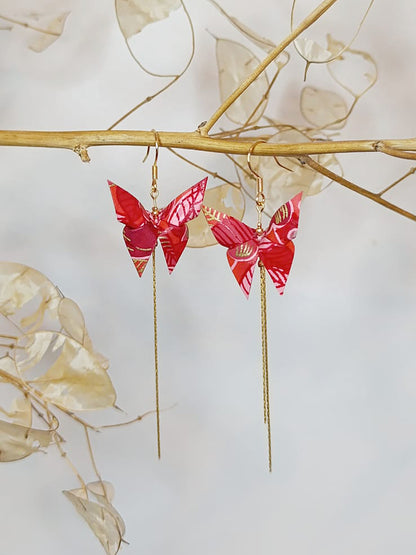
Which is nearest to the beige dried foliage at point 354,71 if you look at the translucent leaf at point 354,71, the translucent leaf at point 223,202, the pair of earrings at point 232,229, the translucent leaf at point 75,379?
the translucent leaf at point 354,71

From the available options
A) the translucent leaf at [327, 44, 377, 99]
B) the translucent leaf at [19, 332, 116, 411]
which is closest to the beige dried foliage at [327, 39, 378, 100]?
the translucent leaf at [327, 44, 377, 99]

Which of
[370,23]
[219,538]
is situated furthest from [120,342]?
[370,23]

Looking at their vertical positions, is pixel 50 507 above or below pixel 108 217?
below

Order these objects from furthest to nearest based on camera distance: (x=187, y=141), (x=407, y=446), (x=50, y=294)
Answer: (x=407, y=446), (x=50, y=294), (x=187, y=141)

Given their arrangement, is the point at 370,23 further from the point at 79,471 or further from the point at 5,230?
the point at 79,471

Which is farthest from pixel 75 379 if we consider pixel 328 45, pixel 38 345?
pixel 328 45

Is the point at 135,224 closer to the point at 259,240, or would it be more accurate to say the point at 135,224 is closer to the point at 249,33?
the point at 259,240

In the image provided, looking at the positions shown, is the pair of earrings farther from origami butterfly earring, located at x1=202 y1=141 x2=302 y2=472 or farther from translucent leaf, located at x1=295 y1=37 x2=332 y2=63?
translucent leaf, located at x1=295 y1=37 x2=332 y2=63

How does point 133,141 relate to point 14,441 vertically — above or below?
above
